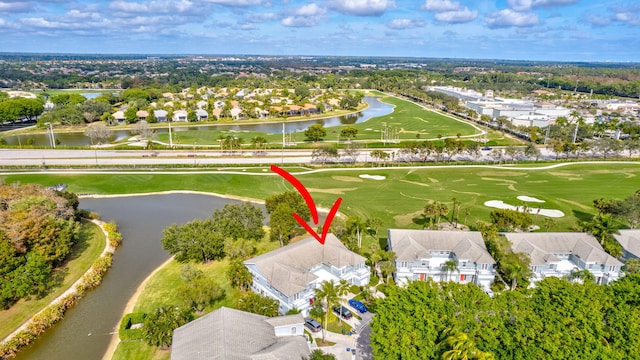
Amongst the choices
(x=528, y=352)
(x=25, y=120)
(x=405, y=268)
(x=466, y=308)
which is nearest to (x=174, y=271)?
(x=405, y=268)

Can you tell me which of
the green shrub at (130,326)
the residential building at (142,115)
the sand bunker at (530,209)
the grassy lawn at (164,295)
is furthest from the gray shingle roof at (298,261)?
the residential building at (142,115)

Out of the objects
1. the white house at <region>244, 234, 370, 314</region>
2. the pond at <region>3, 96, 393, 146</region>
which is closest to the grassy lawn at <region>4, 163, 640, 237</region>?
the white house at <region>244, 234, 370, 314</region>

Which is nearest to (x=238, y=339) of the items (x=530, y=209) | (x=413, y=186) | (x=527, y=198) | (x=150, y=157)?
(x=530, y=209)

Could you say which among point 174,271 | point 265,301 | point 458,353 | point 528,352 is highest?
point 458,353

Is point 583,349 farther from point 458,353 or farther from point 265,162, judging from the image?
point 265,162

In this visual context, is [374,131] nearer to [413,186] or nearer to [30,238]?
[413,186]

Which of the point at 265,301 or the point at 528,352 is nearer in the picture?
the point at 528,352
